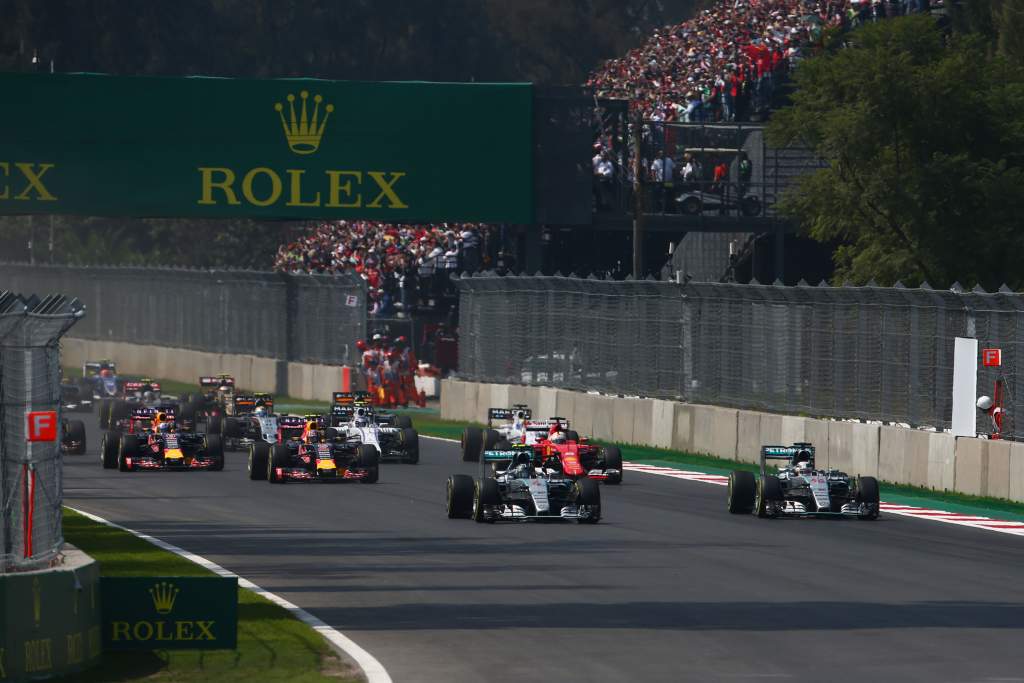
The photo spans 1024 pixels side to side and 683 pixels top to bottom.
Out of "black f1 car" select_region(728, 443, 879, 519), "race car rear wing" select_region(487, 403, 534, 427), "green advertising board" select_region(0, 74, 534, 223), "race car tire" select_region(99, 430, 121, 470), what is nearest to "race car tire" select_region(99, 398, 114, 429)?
"green advertising board" select_region(0, 74, 534, 223)

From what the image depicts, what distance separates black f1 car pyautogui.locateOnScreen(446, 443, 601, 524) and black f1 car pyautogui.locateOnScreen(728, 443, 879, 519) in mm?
1857

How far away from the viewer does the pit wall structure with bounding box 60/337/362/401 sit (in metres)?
54.4

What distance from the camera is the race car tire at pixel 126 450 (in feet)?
105

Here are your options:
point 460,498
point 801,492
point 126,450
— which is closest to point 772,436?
point 801,492

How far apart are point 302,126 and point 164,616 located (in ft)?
107

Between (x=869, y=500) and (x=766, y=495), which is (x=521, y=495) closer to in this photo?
(x=766, y=495)

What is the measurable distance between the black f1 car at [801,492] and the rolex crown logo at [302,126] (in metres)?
21.8

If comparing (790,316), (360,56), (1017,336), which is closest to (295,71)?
(360,56)

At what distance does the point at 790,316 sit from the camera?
34344 millimetres

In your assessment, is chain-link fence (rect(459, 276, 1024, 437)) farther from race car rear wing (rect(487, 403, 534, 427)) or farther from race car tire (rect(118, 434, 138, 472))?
race car tire (rect(118, 434, 138, 472))

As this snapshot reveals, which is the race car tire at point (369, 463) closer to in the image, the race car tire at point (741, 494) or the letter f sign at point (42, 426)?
the race car tire at point (741, 494)

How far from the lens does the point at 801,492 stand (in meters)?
25.7

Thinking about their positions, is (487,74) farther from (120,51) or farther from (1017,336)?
(1017,336)

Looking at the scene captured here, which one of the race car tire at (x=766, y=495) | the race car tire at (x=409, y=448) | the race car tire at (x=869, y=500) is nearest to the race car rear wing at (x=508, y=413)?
the race car tire at (x=409, y=448)
